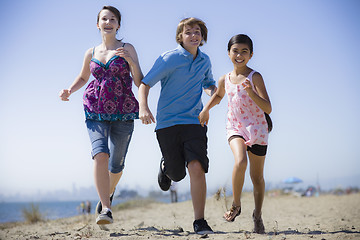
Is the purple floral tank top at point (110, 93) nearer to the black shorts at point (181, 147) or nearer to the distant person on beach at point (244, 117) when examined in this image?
the black shorts at point (181, 147)

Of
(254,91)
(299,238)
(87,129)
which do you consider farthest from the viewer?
(87,129)

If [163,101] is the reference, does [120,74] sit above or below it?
above

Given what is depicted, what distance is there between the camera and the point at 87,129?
4492mm

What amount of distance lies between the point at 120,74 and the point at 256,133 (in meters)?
1.70

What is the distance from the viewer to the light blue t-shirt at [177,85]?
13.8 ft

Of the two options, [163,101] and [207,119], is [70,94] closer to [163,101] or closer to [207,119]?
[163,101]

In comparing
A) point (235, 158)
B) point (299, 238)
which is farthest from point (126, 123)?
point (299, 238)

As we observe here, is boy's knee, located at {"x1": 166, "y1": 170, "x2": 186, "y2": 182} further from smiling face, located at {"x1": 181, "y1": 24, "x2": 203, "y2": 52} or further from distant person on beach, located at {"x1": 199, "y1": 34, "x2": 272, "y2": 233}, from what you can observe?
smiling face, located at {"x1": 181, "y1": 24, "x2": 203, "y2": 52}

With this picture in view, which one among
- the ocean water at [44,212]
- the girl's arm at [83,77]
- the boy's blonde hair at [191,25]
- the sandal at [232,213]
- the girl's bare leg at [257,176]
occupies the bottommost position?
the ocean water at [44,212]

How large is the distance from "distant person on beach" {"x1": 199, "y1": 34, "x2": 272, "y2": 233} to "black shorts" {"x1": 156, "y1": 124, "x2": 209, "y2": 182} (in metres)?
0.18

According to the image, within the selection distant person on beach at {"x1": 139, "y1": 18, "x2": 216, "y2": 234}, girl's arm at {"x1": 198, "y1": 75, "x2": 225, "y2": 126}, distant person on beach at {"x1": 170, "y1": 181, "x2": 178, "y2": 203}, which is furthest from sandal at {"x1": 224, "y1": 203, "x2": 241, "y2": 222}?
distant person on beach at {"x1": 170, "y1": 181, "x2": 178, "y2": 203}

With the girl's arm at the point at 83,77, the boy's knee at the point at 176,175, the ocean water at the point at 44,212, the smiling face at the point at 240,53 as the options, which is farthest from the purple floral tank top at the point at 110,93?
the ocean water at the point at 44,212

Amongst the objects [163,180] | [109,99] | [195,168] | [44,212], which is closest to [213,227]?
[163,180]

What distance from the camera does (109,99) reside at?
14.5ft
